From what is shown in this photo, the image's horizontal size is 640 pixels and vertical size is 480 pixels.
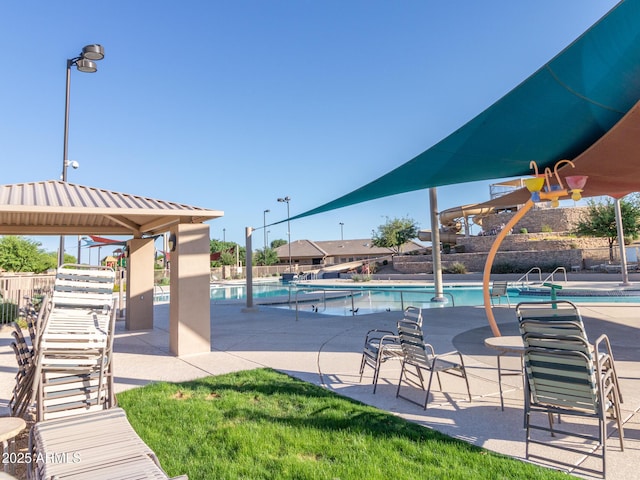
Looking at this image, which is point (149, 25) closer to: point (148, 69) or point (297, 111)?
point (148, 69)

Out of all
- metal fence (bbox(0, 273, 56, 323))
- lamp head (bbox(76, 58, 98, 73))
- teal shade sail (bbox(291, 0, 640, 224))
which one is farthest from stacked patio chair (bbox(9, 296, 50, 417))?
metal fence (bbox(0, 273, 56, 323))

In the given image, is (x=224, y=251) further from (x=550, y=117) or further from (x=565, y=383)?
(x=565, y=383)

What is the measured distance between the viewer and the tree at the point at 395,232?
136ft

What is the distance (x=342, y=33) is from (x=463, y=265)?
20620mm

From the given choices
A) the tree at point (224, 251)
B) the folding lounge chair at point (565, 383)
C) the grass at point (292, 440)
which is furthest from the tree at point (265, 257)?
the folding lounge chair at point (565, 383)

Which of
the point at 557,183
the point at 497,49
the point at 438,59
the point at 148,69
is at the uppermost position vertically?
the point at 148,69

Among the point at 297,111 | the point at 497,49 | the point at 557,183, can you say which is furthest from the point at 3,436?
the point at 297,111

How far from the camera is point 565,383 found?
2793mm

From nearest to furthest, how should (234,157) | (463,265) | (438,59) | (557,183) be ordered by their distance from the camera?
(557,183), (438,59), (234,157), (463,265)

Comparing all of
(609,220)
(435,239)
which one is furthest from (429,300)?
(609,220)

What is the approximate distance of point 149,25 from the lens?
11.3 metres

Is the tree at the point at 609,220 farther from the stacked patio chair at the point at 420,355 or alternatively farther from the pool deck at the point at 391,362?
the stacked patio chair at the point at 420,355

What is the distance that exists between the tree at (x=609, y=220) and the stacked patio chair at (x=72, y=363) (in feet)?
88.9

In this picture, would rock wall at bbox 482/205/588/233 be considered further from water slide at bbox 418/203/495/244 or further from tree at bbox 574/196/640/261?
tree at bbox 574/196/640/261
